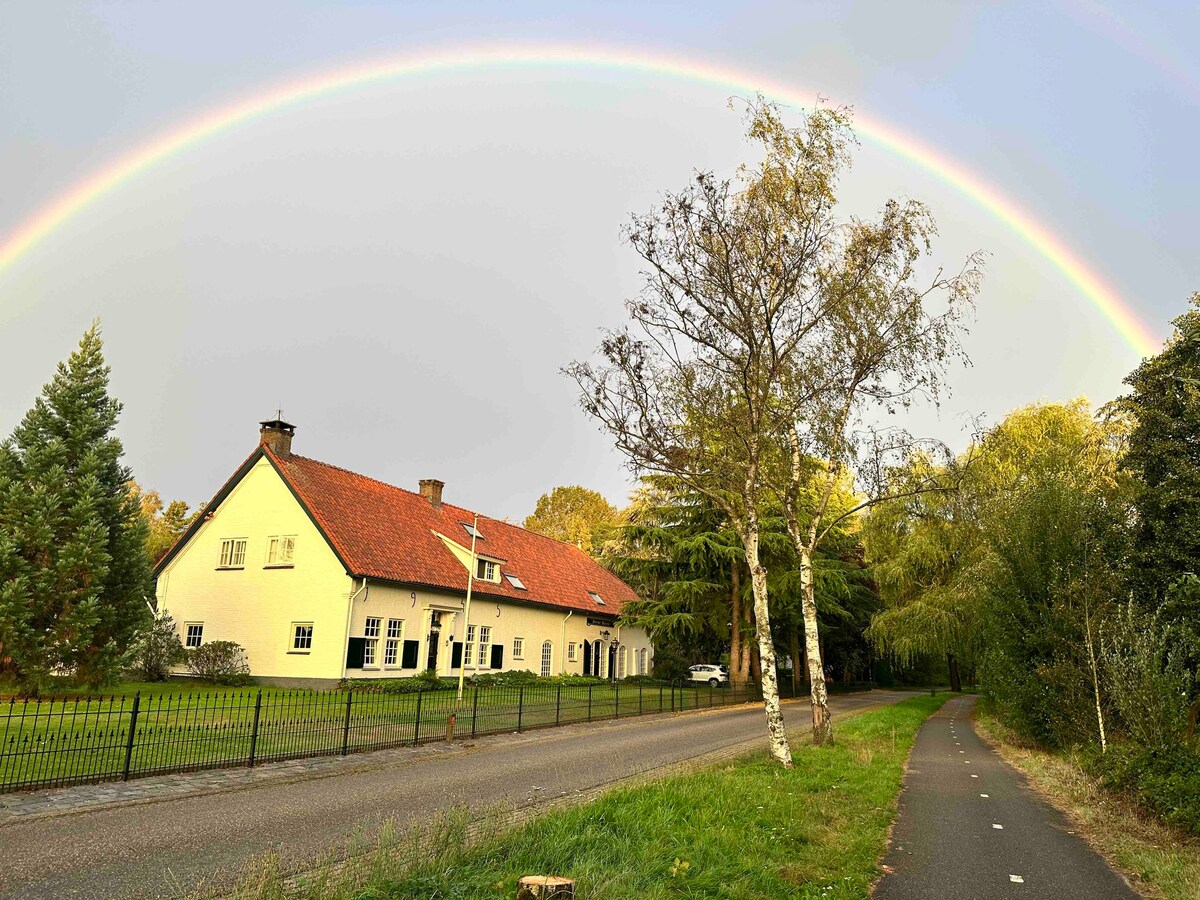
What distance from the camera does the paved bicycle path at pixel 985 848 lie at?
7.69 metres

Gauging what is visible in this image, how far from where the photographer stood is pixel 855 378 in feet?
57.5

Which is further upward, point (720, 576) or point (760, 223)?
point (760, 223)

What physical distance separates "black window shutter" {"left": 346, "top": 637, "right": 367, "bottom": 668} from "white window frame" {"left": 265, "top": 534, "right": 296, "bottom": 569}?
4253 mm

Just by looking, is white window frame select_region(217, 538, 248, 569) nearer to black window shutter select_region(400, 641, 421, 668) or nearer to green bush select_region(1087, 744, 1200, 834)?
black window shutter select_region(400, 641, 421, 668)

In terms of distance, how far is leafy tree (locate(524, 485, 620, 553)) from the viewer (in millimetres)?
73812

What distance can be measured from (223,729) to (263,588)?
16.9 m

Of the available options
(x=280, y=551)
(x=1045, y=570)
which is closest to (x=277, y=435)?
(x=280, y=551)

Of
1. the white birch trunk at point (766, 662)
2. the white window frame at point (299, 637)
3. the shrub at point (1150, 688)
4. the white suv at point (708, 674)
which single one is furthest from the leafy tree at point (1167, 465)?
the white suv at point (708, 674)

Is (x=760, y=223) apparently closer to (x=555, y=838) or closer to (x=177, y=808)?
(x=555, y=838)

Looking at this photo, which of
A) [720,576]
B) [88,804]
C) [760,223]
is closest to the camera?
[88,804]

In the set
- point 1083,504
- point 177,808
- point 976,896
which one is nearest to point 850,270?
point 1083,504

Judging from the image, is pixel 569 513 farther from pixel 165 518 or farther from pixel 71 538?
pixel 71 538

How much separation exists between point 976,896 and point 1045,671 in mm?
11257

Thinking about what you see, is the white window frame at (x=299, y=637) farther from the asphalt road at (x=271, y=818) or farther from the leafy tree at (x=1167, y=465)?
the leafy tree at (x=1167, y=465)
